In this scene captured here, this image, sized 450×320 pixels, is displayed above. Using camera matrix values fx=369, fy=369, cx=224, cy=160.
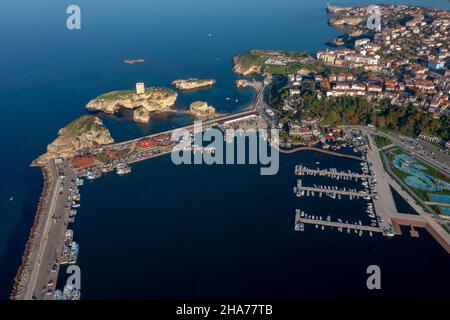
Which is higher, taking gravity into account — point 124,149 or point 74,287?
point 124,149

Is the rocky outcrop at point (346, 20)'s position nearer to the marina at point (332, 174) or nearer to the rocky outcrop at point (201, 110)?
the rocky outcrop at point (201, 110)

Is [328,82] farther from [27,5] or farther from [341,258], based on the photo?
[27,5]

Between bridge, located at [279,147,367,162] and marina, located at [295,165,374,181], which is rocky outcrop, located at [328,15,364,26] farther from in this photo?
marina, located at [295,165,374,181]

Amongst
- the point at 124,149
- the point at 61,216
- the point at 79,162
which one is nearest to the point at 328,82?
the point at 124,149

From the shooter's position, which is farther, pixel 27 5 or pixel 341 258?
pixel 27 5

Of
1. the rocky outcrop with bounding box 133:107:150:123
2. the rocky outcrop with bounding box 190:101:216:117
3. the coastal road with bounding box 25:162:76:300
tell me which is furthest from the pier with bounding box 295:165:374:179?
the coastal road with bounding box 25:162:76:300

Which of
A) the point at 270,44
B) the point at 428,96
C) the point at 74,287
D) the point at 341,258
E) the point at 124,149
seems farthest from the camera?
the point at 270,44
